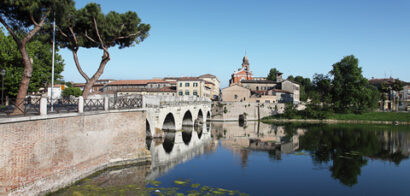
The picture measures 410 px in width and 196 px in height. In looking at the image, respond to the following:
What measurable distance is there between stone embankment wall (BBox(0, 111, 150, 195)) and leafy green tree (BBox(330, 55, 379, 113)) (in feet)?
215

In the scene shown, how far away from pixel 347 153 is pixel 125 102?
2485cm

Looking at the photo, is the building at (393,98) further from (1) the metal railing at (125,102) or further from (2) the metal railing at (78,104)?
(1) the metal railing at (125,102)

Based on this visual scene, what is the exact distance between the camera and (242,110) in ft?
258

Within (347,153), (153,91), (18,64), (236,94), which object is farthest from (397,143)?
(153,91)

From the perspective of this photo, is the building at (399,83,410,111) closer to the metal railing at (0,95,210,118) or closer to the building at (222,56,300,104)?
the building at (222,56,300,104)

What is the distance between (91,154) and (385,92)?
105292mm

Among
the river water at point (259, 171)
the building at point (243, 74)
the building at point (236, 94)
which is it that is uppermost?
the building at point (243, 74)

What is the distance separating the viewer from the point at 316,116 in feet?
253

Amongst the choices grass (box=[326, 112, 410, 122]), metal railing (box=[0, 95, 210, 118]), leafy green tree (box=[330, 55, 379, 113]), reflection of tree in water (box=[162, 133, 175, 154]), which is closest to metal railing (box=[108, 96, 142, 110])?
metal railing (box=[0, 95, 210, 118])

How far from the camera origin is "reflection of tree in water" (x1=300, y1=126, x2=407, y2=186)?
82.8ft

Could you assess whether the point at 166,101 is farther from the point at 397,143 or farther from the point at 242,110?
the point at 242,110

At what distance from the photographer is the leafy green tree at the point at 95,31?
2478 centimetres

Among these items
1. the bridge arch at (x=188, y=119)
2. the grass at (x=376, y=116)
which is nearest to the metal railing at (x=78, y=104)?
the bridge arch at (x=188, y=119)

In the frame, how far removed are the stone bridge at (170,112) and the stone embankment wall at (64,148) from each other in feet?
12.6
